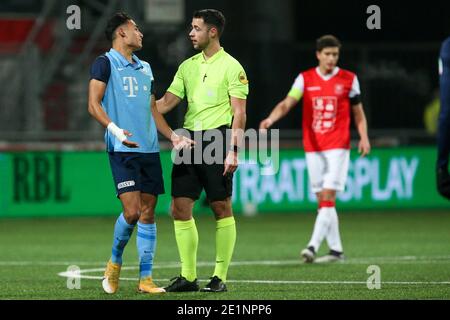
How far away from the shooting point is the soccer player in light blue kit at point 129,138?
32.5 feet

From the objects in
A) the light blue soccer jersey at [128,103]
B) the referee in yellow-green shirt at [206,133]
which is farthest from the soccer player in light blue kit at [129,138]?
the referee in yellow-green shirt at [206,133]

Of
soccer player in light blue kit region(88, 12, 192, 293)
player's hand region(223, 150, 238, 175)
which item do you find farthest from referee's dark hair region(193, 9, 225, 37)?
player's hand region(223, 150, 238, 175)

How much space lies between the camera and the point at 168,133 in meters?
10.2

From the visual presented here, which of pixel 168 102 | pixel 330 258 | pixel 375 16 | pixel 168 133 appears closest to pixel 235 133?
pixel 168 133

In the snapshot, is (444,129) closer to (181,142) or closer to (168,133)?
(181,142)

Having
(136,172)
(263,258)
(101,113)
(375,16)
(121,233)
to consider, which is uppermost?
(375,16)

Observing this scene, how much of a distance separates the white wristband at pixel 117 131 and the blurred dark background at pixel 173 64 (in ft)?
37.7

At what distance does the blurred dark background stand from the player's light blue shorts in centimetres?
1100

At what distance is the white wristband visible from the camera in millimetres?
9523

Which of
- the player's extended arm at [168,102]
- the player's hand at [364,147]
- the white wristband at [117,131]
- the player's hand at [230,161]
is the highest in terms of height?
the player's extended arm at [168,102]

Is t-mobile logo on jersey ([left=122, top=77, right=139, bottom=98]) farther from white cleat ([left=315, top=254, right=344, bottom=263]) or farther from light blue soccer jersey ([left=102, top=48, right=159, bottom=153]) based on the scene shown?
white cleat ([left=315, top=254, right=344, bottom=263])

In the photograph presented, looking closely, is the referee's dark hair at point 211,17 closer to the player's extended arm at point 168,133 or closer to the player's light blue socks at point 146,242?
the player's extended arm at point 168,133

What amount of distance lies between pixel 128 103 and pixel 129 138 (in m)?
0.28
